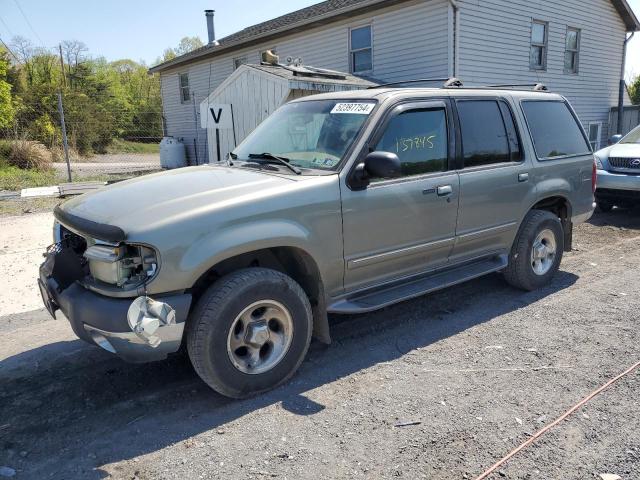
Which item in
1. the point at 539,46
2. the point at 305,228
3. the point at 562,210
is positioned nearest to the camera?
the point at 305,228

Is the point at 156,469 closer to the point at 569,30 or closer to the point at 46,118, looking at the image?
the point at 569,30

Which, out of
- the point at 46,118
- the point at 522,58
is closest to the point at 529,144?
the point at 522,58

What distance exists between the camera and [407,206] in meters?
4.00

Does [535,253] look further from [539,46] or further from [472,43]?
[539,46]

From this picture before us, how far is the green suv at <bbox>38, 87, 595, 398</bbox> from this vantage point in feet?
9.86

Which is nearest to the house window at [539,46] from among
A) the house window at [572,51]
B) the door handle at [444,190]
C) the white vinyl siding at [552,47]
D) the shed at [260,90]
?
the white vinyl siding at [552,47]

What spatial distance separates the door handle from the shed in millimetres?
7216

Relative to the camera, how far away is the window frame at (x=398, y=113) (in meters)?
3.79

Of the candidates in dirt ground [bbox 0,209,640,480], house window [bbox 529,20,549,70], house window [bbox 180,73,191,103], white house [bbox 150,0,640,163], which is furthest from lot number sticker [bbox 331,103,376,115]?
house window [bbox 180,73,191,103]

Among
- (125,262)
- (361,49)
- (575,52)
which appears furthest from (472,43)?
(125,262)

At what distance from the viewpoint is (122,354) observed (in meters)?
2.95

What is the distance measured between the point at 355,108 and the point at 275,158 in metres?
0.75

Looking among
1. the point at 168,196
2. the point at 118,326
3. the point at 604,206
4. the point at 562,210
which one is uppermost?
the point at 168,196

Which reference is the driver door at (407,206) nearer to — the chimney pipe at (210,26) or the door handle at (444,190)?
the door handle at (444,190)
